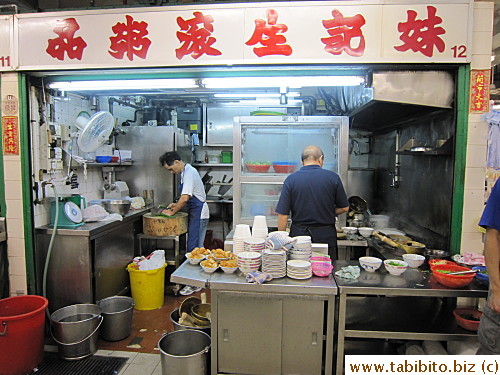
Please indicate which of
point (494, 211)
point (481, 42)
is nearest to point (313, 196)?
point (494, 211)

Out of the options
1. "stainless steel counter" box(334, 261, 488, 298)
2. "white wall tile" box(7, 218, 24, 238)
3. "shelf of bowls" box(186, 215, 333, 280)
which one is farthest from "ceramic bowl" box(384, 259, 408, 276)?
"white wall tile" box(7, 218, 24, 238)

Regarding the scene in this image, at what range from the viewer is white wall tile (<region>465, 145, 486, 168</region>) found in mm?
2859

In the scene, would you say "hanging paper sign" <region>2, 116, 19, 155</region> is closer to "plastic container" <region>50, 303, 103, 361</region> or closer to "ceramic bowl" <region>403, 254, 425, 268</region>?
"plastic container" <region>50, 303, 103, 361</region>

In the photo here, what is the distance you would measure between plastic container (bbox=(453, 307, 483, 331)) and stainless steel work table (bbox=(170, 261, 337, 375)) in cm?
98

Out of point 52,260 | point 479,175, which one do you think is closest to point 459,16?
point 479,175

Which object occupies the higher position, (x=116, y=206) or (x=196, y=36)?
(x=196, y=36)

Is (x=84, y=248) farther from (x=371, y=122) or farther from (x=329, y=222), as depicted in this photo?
(x=371, y=122)

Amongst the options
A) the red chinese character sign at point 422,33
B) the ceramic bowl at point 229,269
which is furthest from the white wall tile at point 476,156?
the ceramic bowl at point 229,269

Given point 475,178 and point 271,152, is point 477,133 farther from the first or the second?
point 271,152

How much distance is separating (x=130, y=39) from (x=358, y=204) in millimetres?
3165

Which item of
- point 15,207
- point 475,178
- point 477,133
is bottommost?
point 15,207

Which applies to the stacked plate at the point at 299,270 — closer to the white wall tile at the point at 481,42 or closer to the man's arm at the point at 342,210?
the man's arm at the point at 342,210

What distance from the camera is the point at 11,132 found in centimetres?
337

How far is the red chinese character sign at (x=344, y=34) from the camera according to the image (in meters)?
2.85
